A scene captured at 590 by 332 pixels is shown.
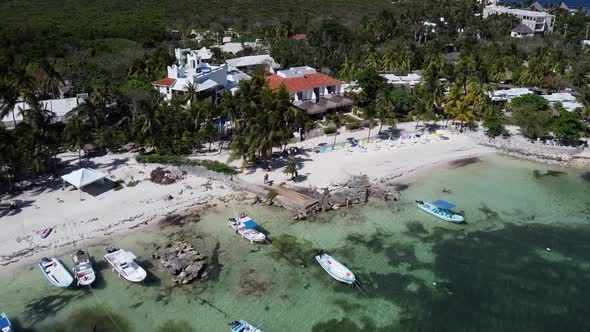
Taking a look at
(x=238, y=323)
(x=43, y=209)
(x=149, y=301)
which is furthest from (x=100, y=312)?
(x=43, y=209)

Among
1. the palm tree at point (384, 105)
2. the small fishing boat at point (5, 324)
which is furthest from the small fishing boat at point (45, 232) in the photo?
the palm tree at point (384, 105)

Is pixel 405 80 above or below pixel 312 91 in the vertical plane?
below

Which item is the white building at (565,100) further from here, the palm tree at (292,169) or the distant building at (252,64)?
the distant building at (252,64)

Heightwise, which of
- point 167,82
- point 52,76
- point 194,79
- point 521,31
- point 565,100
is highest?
point 52,76

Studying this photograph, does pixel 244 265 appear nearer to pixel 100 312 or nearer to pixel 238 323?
pixel 238 323

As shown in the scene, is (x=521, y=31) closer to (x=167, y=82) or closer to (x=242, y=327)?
(x=167, y=82)

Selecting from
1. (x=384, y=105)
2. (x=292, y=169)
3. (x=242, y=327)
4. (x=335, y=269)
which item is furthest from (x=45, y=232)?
(x=384, y=105)

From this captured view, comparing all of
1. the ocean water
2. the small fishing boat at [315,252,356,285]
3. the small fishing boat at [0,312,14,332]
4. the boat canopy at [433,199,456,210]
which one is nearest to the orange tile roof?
the ocean water

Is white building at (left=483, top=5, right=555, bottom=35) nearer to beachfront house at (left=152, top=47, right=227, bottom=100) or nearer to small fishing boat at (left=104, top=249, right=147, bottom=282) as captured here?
beachfront house at (left=152, top=47, right=227, bottom=100)
